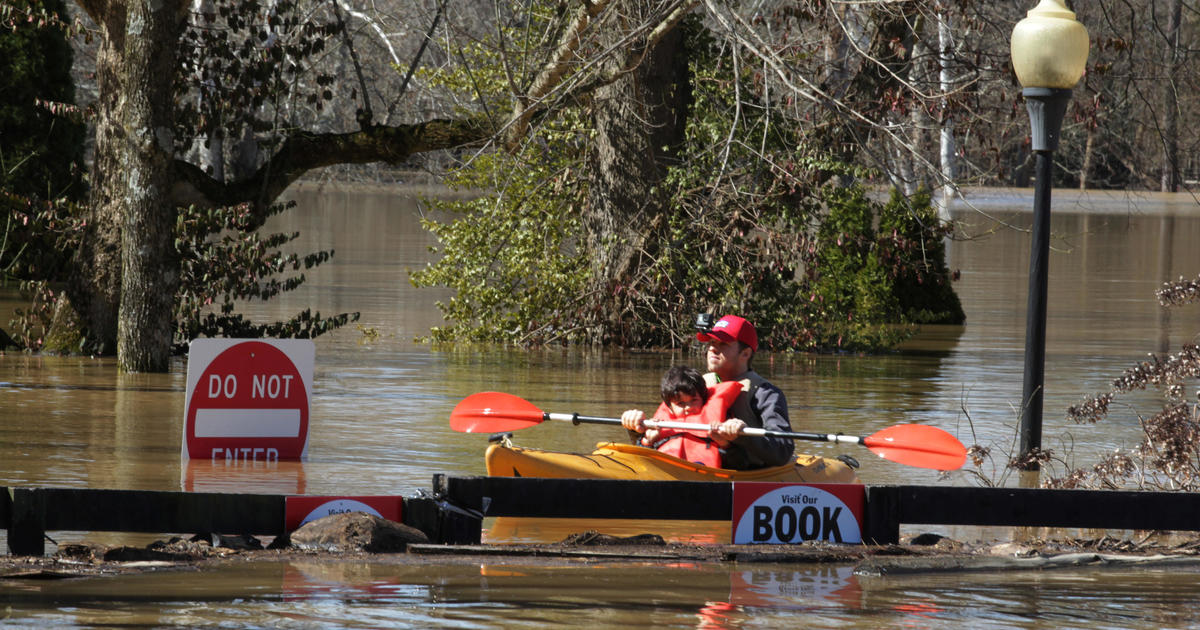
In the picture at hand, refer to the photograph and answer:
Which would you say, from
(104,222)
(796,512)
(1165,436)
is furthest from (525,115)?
(796,512)

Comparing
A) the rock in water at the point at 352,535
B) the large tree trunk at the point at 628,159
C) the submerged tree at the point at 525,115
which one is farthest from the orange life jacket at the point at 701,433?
the large tree trunk at the point at 628,159

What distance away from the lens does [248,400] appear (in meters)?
9.49

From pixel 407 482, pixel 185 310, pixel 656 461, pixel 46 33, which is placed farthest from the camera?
pixel 46 33

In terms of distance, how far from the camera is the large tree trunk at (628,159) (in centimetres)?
1805

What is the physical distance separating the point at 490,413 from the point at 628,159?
8.79 metres

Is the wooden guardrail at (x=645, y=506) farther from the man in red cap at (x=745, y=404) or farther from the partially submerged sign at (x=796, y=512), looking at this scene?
the man in red cap at (x=745, y=404)

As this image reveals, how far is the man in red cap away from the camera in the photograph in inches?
339

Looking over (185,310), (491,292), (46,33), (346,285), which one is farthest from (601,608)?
(346,285)

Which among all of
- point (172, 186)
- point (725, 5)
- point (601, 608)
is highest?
point (725, 5)

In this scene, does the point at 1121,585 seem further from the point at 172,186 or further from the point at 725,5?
the point at 172,186

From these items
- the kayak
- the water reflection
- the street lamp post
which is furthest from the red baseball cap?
the water reflection

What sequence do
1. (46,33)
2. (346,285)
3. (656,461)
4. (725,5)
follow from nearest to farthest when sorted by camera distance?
(656,461), (725,5), (46,33), (346,285)

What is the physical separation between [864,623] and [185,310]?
11.6 meters

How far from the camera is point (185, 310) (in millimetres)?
16203
